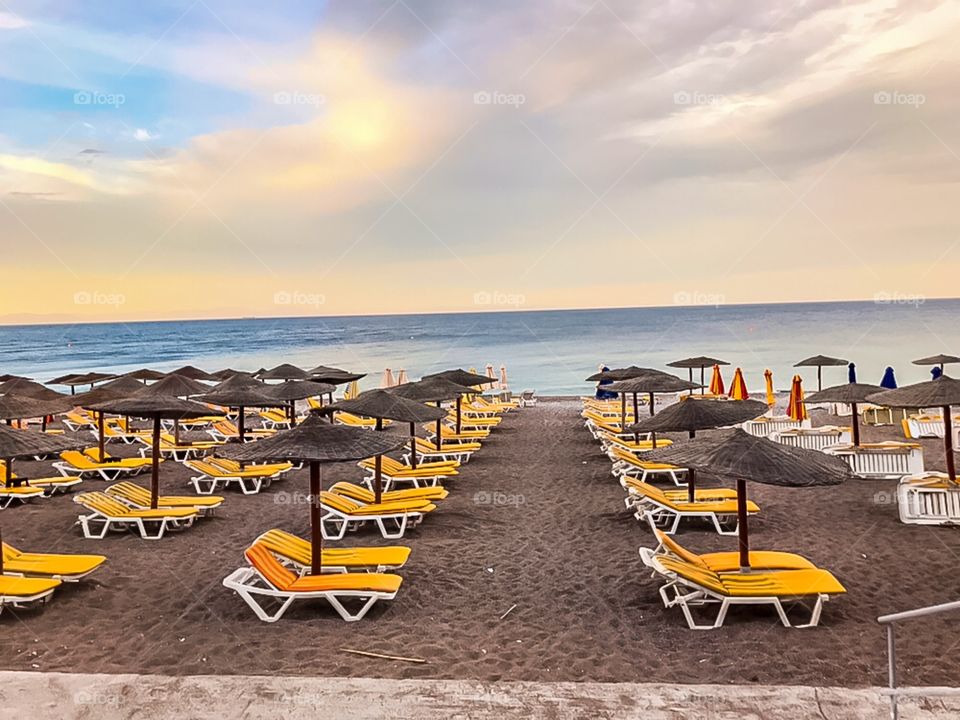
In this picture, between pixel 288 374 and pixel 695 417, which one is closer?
pixel 695 417

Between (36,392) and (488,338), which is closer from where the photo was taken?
(36,392)

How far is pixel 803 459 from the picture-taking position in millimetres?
4867

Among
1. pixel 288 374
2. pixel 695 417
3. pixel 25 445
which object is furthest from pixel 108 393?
pixel 695 417

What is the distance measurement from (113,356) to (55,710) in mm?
65076

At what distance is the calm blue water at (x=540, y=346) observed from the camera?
147ft

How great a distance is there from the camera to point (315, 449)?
4973 millimetres

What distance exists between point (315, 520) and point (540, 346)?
59.5 m

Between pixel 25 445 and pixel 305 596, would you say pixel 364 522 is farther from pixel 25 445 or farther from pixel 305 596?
pixel 25 445

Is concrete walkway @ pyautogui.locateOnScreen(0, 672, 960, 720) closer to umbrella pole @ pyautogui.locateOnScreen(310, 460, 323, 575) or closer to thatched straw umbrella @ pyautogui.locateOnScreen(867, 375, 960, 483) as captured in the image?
umbrella pole @ pyautogui.locateOnScreen(310, 460, 323, 575)

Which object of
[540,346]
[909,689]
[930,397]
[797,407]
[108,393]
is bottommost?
[909,689]

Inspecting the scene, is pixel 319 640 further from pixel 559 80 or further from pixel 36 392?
pixel 559 80

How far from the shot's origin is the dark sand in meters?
3.97

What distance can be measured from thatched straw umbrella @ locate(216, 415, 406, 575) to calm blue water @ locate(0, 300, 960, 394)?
28.2 m

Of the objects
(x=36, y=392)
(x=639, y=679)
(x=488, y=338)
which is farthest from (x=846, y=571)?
(x=488, y=338)
